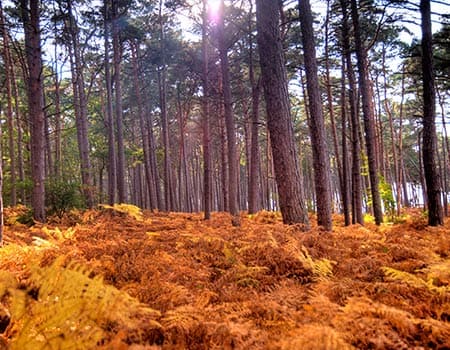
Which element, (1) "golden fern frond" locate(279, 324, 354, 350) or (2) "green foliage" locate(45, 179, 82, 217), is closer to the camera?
(1) "golden fern frond" locate(279, 324, 354, 350)

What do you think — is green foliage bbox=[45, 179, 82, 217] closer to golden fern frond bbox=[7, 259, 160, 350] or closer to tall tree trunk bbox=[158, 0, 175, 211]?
tall tree trunk bbox=[158, 0, 175, 211]

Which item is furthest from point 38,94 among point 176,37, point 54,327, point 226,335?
A: point 176,37

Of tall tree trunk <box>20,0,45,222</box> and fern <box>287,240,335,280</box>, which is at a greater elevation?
tall tree trunk <box>20,0,45,222</box>

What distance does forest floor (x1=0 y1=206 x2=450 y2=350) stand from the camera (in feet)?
7.25

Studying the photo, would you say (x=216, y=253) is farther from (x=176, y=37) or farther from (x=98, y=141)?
(x=98, y=141)

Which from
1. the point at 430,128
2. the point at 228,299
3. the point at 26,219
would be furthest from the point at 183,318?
the point at 26,219

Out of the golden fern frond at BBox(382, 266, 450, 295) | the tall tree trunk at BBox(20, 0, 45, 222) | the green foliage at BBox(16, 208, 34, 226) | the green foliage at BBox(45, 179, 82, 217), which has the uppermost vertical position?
the tall tree trunk at BBox(20, 0, 45, 222)

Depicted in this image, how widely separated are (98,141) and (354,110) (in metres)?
18.0

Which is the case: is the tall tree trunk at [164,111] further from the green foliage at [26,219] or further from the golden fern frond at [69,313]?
the golden fern frond at [69,313]

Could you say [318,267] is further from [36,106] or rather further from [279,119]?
[36,106]

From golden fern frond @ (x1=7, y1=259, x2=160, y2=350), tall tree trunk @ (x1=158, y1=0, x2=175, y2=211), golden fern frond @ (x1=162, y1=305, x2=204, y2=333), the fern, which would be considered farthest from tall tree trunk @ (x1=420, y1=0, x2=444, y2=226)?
tall tree trunk @ (x1=158, y1=0, x2=175, y2=211)

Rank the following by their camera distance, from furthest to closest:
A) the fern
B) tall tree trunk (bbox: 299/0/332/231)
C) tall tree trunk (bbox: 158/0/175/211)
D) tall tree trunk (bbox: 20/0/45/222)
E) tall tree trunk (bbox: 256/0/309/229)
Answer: tall tree trunk (bbox: 158/0/175/211), tall tree trunk (bbox: 20/0/45/222), tall tree trunk (bbox: 299/0/332/231), tall tree trunk (bbox: 256/0/309/229), the fern

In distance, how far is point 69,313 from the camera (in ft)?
7.59

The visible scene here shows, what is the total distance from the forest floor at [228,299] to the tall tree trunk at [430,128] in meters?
3.97
